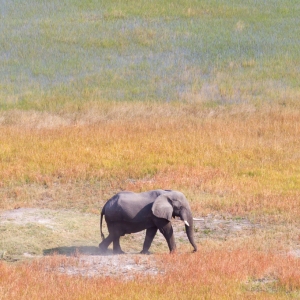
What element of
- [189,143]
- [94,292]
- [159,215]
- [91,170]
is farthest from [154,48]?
[94,292]

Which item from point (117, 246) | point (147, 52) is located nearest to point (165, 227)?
point (117, 246)

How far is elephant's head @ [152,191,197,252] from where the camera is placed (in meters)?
13.3

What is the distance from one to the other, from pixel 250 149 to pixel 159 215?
39.0ft

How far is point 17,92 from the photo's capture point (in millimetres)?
38000

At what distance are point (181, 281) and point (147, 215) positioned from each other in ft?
8.90

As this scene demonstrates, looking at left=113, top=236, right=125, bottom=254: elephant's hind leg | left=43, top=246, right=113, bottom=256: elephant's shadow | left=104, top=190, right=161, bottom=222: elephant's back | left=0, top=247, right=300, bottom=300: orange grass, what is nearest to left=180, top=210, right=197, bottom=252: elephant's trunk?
left=104, top=190, right=161, bottom=222: elephant's back

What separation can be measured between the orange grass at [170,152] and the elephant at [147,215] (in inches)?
155

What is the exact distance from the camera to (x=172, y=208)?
13328 mm

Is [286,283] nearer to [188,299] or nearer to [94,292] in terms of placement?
[188,299]

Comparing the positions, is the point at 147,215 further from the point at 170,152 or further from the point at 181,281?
the point at 170,152

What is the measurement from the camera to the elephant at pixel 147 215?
1338cm

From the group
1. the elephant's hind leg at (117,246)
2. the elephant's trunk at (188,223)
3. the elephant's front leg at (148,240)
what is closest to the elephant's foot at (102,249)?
the elephant's hind leg at (117,246)

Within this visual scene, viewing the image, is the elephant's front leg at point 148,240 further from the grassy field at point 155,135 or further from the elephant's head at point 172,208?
the elephant's head at point 172,208

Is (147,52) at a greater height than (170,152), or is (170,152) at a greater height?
(147,52)
